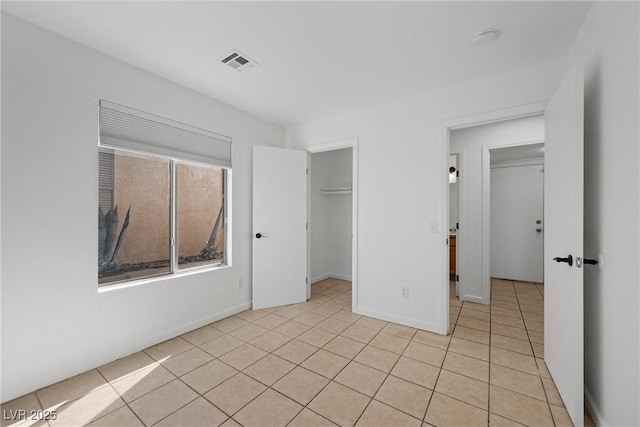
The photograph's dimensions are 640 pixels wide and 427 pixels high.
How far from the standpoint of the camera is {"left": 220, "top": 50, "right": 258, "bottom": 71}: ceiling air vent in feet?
6.81

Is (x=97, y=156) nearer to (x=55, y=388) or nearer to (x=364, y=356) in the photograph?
(x=55, y=388)

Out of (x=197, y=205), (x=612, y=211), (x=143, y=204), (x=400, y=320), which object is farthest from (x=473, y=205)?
(x=143, y=204)

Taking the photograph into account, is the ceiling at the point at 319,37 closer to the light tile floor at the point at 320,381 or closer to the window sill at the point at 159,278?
the window sill at the point at 159,278

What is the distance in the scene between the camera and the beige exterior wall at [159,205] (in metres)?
2.33

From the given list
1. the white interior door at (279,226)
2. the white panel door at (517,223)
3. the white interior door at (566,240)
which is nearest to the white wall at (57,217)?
the white interior door at (279,226)

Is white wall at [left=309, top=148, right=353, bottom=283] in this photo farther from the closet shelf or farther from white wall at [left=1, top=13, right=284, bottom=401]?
white wall at [left=1, top=13, right=284, bottom=401]

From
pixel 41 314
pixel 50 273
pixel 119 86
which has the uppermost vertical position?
pixel 119 86

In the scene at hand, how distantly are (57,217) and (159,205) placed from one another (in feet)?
2.61

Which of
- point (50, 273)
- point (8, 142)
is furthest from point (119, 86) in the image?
point (50, 273)

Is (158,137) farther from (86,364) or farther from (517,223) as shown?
(517,223)

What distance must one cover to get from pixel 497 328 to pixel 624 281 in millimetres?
1823

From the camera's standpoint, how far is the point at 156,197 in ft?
8.39

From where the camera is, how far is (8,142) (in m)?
1.65

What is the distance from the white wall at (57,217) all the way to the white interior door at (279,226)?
3.79 ft
